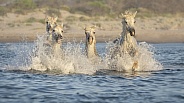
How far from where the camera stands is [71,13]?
47281 millimetres

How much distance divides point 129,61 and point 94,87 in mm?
3712

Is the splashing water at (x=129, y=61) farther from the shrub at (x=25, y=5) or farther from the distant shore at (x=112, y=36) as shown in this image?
the shrub at (x=25, y=5)

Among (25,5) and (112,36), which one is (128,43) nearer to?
(112,36)

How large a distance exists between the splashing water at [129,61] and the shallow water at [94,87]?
50cm

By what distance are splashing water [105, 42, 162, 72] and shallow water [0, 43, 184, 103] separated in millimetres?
504

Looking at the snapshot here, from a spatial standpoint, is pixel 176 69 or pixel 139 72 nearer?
pixel 139 72

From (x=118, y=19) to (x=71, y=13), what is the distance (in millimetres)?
4800

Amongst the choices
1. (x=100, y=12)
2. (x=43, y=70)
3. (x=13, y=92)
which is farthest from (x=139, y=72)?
(x=100, y=12)

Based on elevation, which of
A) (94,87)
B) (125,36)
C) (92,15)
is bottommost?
(94,87)

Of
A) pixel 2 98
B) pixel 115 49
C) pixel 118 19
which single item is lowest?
pixel 2 98

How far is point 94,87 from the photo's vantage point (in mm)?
12070

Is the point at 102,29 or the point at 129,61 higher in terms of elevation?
the point at 102,29

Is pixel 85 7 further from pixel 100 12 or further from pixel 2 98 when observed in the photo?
pixel 2 98

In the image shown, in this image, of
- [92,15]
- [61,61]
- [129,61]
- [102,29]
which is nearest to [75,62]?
[61,61]
